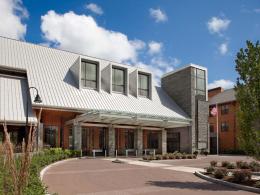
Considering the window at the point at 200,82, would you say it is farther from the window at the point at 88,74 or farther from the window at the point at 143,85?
the window at the point at 88,74

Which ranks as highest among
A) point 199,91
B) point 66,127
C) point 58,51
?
point 58,51

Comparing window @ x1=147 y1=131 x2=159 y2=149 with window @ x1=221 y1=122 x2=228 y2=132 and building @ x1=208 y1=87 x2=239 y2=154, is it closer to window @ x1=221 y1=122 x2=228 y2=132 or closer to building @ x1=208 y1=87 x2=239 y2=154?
building @ x1=208 y1=87 x2=239 y2=154

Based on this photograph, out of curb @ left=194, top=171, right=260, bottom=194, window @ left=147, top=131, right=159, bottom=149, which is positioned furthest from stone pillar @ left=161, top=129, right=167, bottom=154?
curb @ left=194, top=171, right=260, bottom=194

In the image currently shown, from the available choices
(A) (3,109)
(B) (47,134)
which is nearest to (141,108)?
(B) (47,134)

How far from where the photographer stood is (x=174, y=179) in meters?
14.6

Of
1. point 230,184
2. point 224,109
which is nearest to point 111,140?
point 230,184

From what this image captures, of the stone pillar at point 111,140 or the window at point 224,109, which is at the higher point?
the window at point 224,109

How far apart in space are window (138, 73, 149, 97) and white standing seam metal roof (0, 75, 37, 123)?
1491cm

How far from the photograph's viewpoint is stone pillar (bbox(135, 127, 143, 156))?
113ft

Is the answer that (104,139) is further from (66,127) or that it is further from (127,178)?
(127,178)

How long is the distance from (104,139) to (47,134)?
6516 mm

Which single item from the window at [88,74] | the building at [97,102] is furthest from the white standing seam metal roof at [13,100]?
the window at [88,74]

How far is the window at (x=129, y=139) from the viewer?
3603 cm

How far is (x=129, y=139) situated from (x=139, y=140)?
1.83m
